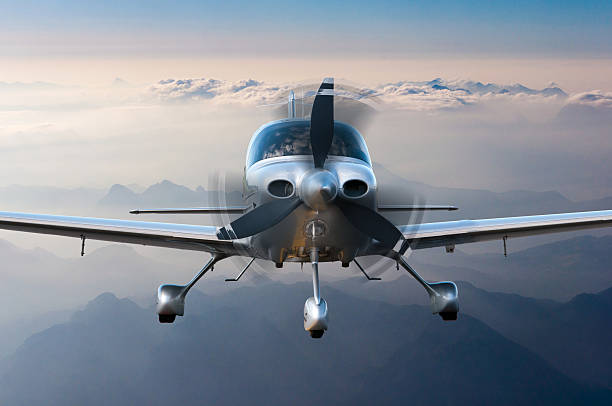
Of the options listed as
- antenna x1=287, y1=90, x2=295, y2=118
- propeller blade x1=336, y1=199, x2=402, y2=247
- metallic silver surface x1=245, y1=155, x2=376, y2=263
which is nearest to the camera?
metallic silver surface x1=245, y1=155, x2=376, y2=263

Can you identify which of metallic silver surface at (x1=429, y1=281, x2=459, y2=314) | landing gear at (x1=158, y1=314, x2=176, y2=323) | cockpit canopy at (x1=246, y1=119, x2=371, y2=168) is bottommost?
landing gear at (x1=158, y1=314, x2=176, y2=323)

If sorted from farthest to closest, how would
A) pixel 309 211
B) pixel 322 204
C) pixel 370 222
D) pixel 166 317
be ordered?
pixel 166 317
pixel 370 222
pixel 309 211
pixel 322 204

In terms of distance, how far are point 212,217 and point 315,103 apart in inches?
142

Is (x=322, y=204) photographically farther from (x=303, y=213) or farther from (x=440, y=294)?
(x=440, y=294)

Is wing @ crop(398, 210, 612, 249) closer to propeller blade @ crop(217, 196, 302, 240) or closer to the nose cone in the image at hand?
propeller blade @ crop(217, 196, 302, 240)

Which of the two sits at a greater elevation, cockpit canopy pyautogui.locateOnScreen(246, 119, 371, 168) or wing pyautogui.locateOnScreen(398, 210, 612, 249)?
cockpit canopy pyautogui.locateOnScreen(246, 119, 371, 168)

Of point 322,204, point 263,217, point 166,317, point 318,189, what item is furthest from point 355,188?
point 166,317

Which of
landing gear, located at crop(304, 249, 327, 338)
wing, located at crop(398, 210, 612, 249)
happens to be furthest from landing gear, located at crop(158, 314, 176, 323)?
wing, located at crop(398, 210, 612, 249)

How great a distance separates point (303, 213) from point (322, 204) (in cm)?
65

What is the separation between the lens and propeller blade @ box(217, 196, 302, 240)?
37.8 ft

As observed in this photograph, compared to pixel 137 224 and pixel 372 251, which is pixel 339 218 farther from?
pixel 137 224

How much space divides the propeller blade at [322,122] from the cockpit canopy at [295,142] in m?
0.59

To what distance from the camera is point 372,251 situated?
13516 millimetres

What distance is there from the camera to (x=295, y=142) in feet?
41.1
